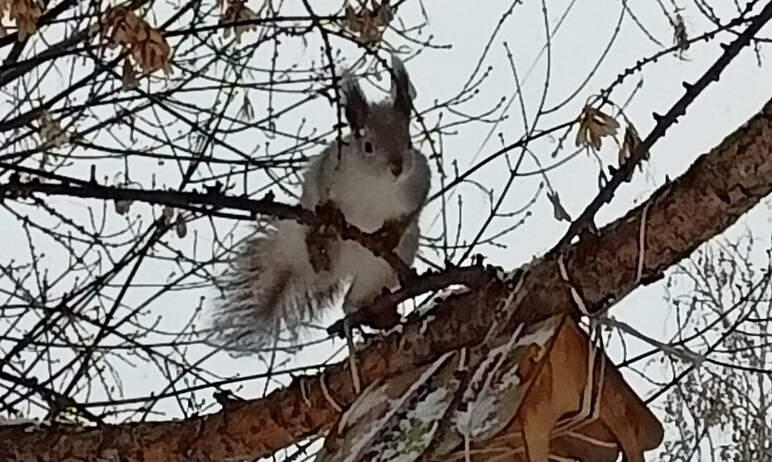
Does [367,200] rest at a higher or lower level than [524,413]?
higher

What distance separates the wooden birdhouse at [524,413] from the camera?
56 cm

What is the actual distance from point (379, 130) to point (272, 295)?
0.25m

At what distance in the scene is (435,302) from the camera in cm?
70

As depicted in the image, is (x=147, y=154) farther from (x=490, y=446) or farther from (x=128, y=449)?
(x=490, y=446)

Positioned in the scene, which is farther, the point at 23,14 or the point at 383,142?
the point at 383,142

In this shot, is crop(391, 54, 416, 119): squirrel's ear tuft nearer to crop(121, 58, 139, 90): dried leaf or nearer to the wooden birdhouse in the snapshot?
crop(121, 58, 139, 90): dried leaf

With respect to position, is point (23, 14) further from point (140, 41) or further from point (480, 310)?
point (480, 310)

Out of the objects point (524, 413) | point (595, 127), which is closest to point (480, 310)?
point (524, 413)

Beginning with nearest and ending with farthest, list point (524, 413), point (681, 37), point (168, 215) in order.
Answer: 1. point (524, 413)
2. point (681, 37)
3. point (168, 215)

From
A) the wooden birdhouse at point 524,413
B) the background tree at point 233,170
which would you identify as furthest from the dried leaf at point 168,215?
the wooden birdhouse at point 524,413

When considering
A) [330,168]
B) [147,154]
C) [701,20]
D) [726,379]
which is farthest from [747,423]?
[147,154]

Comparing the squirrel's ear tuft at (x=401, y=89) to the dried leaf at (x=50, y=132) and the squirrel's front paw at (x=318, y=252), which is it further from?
the dried leaf at (x=50, y=132)

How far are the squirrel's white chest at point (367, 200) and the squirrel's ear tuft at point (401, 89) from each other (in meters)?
0.08

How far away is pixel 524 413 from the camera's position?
1.83ft
